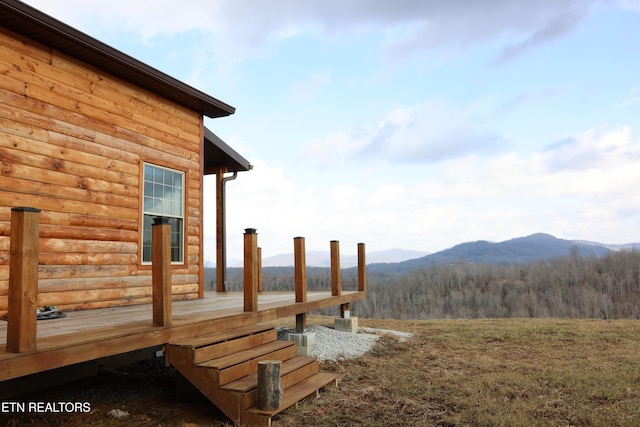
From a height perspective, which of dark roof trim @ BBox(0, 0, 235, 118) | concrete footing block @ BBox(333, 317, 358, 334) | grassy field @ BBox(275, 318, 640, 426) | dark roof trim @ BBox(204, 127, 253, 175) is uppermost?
dark roof trim @ BBox(0, 0, 235, 118)

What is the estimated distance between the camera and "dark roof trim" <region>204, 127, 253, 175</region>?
34.8ft

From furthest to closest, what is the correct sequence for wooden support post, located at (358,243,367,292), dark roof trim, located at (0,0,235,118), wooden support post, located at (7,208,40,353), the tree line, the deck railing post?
1. the tree line
2. wooden support post, located at (358,243,367,292)
3. the deck railing post
4. dark roof trim, located at (0,0,235,118)
5. wooden support post, located at (7,208,40,353)

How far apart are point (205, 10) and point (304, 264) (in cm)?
655

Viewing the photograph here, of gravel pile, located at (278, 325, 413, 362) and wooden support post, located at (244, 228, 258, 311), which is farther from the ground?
wooden support post, located at (244, 228, 258, 311)

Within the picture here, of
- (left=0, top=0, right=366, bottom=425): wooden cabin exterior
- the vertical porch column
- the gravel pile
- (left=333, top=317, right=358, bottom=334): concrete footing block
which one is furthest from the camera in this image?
the vertical porch column

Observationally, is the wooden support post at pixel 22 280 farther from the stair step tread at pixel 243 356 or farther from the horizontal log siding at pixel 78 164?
the horizontal log siding at pixel 78 164

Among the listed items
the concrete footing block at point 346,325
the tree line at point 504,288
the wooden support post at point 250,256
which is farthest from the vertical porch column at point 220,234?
the tree line at point 504,288

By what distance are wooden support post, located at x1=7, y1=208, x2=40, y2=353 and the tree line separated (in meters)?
40.9

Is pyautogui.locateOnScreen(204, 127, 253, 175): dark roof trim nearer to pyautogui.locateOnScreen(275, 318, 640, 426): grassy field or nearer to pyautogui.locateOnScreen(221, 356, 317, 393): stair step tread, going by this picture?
pyautogui.locateOnScreen(275, 318, 640, 426): grassy field

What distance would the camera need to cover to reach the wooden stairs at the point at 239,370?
459 cm

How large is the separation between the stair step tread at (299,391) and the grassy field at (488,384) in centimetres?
12

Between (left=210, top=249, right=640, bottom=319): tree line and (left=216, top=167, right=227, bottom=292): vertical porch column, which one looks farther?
(left=210, top=249, right=640, bottom=319): tree line

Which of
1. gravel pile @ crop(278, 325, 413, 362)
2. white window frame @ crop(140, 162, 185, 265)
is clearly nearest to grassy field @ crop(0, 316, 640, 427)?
gravel pile @ crop(278, 325, 413, 362)

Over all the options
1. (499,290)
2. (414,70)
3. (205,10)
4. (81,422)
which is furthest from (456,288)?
(81,422)
